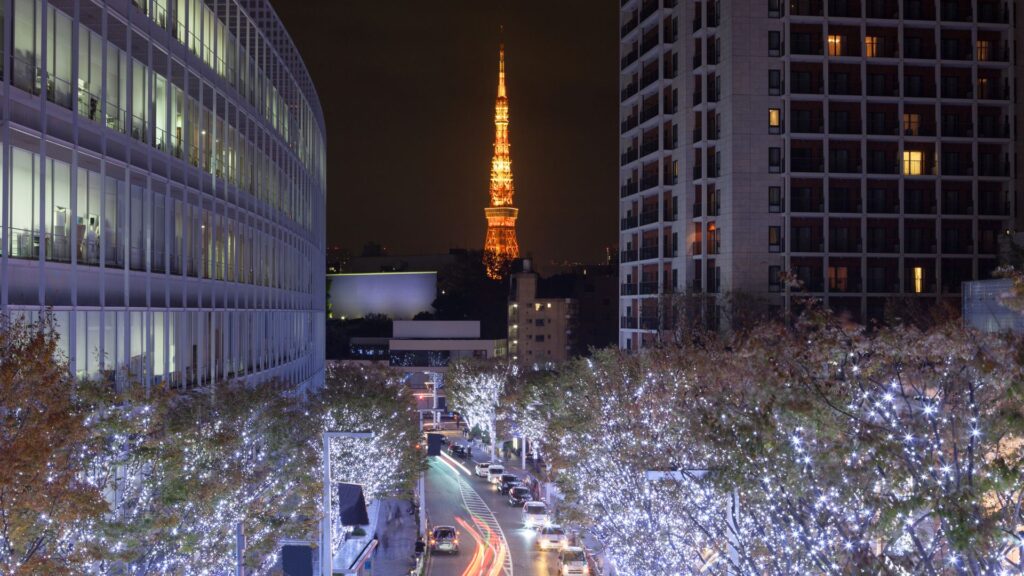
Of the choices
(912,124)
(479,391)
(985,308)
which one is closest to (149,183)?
(985,308)

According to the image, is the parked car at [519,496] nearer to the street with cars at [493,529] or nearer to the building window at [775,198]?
the street with cars at [493,529]

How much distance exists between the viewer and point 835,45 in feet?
178

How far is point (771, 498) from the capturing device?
1171 centimetres

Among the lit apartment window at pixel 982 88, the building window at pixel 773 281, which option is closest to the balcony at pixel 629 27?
the building window at pixel 773 281

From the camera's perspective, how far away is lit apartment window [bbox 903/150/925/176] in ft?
181

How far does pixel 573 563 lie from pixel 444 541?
7187 mm

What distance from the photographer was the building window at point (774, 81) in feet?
177

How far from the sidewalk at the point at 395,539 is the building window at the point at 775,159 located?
25.6 meters

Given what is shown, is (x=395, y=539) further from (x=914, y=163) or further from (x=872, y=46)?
(x=872, y=46)

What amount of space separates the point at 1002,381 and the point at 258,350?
92.5 feet

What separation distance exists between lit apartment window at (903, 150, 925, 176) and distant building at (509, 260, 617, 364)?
138 feet

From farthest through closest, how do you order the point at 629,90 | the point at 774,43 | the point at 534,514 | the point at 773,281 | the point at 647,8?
the point at 629,90, the point at 647,8, the point at 774,43, the point at 773,281, the point at 534,514

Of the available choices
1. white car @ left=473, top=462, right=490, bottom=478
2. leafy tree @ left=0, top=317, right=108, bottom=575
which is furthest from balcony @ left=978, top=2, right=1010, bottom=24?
leafy tree @ left=0, top=317, right=108, bottom=575

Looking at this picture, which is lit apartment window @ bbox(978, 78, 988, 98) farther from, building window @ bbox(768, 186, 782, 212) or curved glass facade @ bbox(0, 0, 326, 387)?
curved glass facade @ bbox(0, 0, 326, 387)
